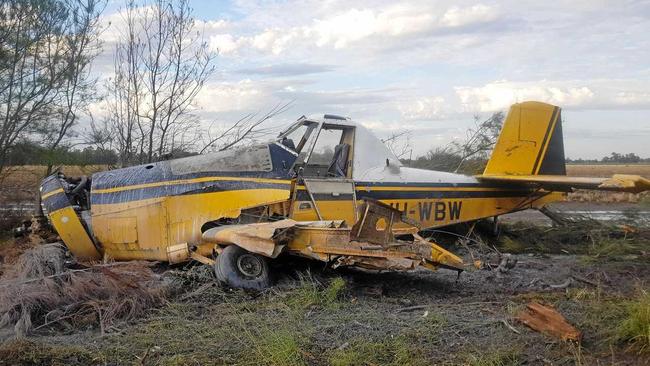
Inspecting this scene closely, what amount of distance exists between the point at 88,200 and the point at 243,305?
122 inches

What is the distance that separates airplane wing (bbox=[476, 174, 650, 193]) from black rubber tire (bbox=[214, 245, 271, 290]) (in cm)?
468

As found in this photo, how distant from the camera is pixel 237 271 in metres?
6.49

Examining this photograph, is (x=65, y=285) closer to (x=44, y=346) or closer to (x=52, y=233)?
(x=44, y=346)

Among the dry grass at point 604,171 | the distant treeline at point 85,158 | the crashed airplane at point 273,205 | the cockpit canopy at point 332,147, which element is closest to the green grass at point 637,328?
the crashed airplane at point 273,205

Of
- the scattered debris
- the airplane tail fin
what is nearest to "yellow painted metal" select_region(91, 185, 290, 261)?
the scattered debris

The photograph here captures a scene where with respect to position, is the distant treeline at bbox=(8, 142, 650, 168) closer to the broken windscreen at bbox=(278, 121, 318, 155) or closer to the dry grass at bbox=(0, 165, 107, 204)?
the dry grass at bbox=(0, 165, 107, 204)

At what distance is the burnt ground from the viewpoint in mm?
4246

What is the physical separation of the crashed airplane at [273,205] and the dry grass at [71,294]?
94cm

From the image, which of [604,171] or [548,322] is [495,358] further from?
[604,171]

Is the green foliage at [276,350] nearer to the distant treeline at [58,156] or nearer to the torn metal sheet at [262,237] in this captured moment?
the torn metal sheet at [262,237]

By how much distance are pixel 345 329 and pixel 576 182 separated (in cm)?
561

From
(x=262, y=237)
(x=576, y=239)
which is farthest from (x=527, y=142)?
(x=262, y=237)

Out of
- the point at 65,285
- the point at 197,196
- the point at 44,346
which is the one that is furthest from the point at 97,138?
the point at 44,346

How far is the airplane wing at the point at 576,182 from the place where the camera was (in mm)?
8195
